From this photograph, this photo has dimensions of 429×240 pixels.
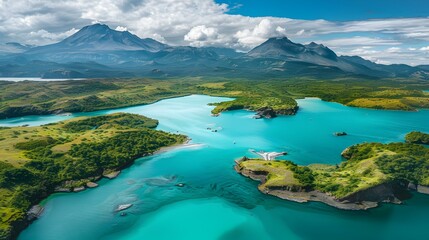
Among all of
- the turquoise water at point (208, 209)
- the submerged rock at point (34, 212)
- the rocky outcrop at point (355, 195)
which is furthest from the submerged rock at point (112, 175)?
the rocky outcrop at point (355, 195)

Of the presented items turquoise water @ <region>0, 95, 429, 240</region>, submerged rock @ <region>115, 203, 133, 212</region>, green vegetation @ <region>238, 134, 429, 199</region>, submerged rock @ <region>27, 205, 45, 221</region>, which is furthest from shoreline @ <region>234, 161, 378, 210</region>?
submerged rock @ <region>27, 205, 45, 221</region>

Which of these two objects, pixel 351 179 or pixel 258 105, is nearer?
pixel 351 179

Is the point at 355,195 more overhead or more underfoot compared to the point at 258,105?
more underfoot

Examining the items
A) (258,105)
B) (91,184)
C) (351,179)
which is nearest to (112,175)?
(91,184)

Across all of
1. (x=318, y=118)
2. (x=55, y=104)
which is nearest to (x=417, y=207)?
(x=318, y=118)

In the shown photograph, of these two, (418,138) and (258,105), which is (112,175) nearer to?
(418,138)

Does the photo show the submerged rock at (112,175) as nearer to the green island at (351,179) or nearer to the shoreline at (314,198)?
the green island at (351,179)

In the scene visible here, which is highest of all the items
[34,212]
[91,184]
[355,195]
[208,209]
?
[355,195]
